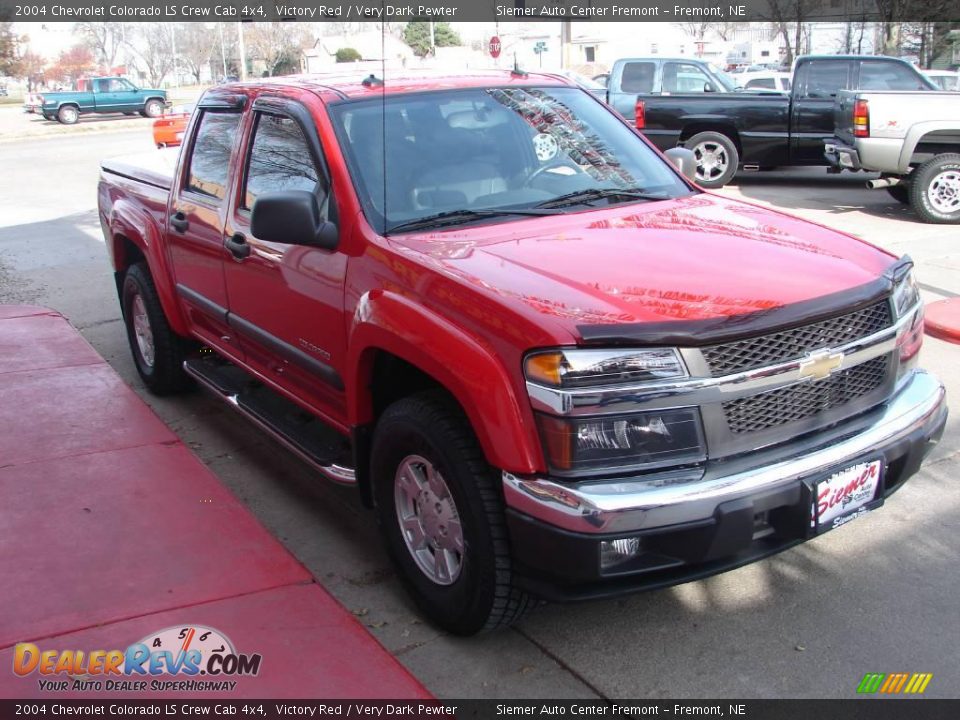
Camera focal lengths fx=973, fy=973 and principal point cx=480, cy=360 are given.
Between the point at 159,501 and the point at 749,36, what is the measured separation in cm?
8648

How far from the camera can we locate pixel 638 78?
15.4 meters

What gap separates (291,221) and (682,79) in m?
12.8

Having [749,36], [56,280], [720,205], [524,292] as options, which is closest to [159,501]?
[524,292]

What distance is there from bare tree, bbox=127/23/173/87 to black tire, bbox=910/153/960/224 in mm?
59255

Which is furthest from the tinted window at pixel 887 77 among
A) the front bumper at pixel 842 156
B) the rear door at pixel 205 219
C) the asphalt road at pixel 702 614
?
the rear door at pixel 205 219

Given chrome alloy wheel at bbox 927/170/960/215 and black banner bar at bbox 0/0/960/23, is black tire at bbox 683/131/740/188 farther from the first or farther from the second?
chrome alloy wheel at bbox 927/170/960/215

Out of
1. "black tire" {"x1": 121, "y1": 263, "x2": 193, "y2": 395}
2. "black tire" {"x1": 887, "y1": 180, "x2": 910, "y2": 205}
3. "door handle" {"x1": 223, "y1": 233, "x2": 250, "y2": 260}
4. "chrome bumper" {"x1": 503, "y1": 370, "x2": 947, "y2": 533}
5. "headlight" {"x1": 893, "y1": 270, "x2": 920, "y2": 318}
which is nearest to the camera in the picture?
"chrome bumper" {"x1": 503, "y1": 370, "x2": 947, "y2": 533}

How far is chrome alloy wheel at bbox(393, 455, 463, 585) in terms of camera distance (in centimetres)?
331

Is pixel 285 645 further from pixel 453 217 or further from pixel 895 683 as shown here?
pixel 895 683

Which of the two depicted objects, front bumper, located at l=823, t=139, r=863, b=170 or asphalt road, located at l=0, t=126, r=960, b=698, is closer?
asphalt road, located at l=0, t=126, r=960, b=698

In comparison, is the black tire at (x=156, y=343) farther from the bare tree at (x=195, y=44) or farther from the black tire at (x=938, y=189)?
the bare tree at (x=195, y=44)

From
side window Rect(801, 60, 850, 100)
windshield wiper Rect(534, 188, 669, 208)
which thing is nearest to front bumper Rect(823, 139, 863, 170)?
side window Rect(801, 60, 850, 100)

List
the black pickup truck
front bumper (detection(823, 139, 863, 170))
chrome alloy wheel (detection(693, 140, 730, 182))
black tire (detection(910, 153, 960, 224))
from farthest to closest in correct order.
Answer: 1. chrome alloy wheel (detection(693, 140, 730, 182))
2. the black pickup truck
3. front bumper (detection(823, 139, 863, 170))
4. black tire (detection(910, 153, 960, 224))

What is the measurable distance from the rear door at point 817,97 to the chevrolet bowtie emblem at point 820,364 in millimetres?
11317
